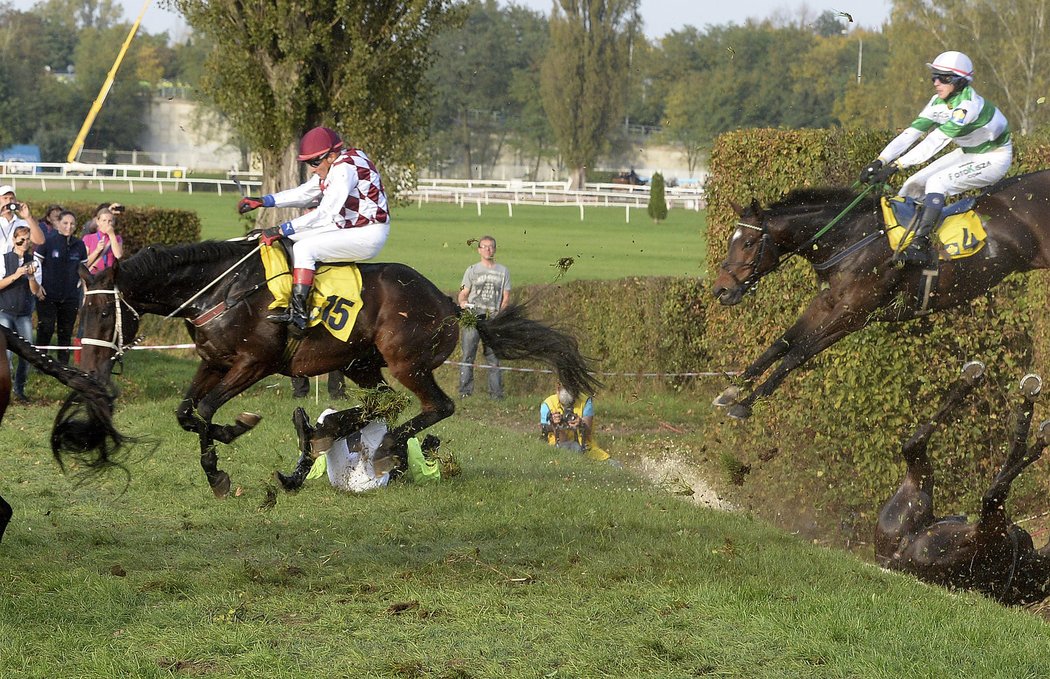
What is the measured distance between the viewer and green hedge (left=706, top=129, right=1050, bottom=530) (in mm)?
10289

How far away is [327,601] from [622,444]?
7.89 metres

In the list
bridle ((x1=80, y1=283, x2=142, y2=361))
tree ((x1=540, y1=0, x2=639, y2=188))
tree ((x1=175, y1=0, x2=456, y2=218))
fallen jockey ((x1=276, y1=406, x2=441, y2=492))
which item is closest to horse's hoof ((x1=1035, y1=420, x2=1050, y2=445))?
fallen jockey ((x1=276, y1=406, x2=441, y2=492))

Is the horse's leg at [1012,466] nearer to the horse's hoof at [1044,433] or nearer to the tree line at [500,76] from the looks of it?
the horse's hoof at [1044,433]

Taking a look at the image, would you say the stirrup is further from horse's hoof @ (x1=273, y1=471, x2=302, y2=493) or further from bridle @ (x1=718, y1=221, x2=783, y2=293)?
bridle @ (x1=718, y1=221, x2=783, y2=293)

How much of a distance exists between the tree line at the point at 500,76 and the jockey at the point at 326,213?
3297 mm

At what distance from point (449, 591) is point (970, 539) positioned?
3.32 m

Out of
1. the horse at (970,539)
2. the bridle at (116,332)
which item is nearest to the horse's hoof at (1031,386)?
the horse at (970,539)

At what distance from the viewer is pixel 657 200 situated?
40.4 meters

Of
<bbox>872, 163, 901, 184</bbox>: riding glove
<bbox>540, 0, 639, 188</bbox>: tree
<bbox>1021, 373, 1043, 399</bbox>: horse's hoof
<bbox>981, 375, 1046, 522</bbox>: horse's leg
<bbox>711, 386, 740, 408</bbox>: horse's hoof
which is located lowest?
<bbox>981, 375, 1046, 522</bbox>: horse's leg

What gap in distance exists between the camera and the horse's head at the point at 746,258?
8.74 m

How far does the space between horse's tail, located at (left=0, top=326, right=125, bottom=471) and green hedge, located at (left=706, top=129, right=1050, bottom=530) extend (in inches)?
215

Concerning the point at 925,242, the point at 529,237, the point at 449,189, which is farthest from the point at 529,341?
the point at 449,189

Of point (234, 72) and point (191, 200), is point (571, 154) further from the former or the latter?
point (234, 72)

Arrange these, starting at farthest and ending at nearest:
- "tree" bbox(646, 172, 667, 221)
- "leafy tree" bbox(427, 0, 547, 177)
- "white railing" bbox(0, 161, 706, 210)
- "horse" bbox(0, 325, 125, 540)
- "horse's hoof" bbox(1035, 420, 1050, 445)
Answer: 1. "leafy tree" bbox(427, 0, 547, 177)
2. "white railing" bbox(0, 161, 706, 210)
3. "tree" bbox(646, 172, 667, 221)
4. "horse's hoof" bbox(1035, 420, 1050, 445)
5. "horse" bbox(0, 325, 125, 540)
